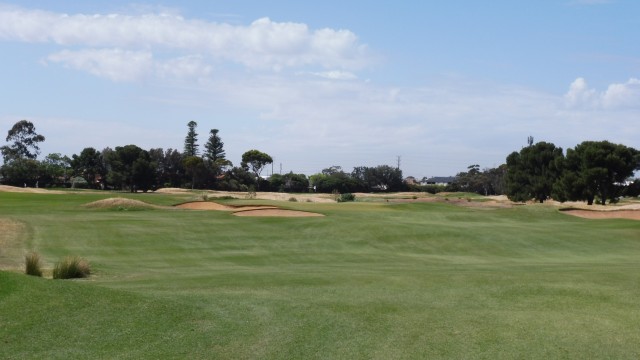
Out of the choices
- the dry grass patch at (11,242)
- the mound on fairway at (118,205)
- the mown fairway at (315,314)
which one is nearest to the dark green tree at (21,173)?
the mound on fairway at (118,205)

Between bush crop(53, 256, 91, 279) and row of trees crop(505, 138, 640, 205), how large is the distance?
231 ft

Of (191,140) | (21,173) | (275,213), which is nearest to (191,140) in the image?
(191,140)

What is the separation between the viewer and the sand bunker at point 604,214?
173 feet

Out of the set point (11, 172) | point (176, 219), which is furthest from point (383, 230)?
point (11, 172)

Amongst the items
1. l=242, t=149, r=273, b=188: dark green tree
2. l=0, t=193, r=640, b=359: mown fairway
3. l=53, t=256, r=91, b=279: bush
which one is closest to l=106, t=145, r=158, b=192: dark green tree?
l=242, t=149, r=273, b=188: dark green tree

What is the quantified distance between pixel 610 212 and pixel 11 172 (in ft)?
317

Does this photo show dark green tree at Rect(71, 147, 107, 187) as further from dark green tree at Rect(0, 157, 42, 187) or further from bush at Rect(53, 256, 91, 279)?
bush at Rect(53, 256, 91, 279)

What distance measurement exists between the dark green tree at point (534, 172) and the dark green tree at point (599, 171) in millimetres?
8718

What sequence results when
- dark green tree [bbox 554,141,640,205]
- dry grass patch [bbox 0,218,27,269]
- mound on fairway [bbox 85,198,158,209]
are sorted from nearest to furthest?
dry grass patch [bbox 0,218,27,269] → mound on fairway [bbox 85,198,158,209] → dark green tree [bbox 554,141,640,205]

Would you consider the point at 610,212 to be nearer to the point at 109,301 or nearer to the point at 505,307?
the point at 505,307

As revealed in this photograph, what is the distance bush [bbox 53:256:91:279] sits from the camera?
18.1 meters

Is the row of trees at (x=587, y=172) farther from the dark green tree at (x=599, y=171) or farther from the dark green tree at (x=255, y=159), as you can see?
the dark green tree at (x=255, y=159)

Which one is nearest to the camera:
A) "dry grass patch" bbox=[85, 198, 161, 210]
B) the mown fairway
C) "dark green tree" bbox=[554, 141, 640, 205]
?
the mown fairway

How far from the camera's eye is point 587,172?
257ft
